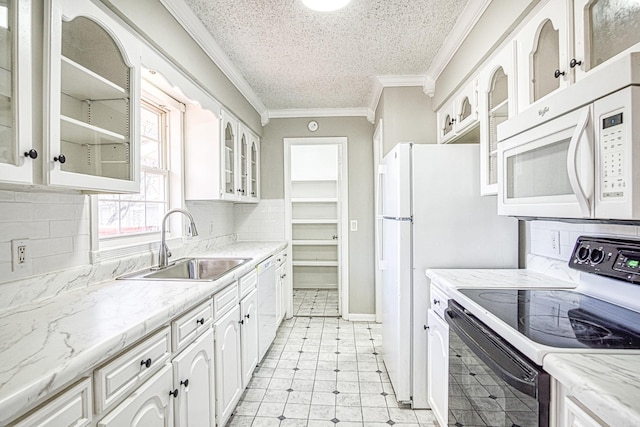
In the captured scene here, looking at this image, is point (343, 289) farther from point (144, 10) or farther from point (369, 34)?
point (144, 10)

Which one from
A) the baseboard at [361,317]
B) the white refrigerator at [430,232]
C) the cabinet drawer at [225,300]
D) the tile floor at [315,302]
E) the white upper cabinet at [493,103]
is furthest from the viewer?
the tile floor at [315,302]

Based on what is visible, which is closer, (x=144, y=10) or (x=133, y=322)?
(x=133, y=322)

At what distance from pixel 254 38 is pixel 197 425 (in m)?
2.31

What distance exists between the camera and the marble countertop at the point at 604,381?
0.65 metres

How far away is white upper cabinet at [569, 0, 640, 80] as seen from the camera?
0.97 metres

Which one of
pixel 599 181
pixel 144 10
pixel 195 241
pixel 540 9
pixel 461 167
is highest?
pixel 144 10

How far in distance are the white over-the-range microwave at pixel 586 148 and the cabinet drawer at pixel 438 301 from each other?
2.08ft

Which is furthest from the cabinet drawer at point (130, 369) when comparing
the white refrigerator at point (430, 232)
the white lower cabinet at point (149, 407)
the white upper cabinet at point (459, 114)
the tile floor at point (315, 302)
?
the tile floor at point (315, 302)

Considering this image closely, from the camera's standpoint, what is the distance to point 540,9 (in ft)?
4.63

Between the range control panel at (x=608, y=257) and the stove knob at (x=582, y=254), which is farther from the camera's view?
the stove knob at (x=582, y=254)

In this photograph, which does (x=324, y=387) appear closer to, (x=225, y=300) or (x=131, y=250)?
(x=225, y=300)

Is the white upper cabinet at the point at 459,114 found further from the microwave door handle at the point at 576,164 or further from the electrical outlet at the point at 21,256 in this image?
the electrical outlet at the point at 21,256

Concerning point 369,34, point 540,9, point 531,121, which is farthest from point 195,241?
point 540,9

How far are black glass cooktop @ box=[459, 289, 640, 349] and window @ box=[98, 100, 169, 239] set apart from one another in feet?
6.35
